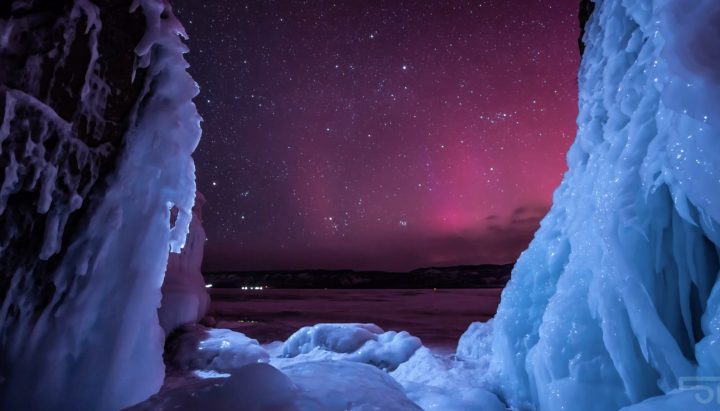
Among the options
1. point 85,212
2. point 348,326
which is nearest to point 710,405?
point 85,212

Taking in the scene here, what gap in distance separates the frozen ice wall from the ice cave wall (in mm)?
4021

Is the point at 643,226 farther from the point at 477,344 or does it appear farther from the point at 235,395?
the point at 477,344

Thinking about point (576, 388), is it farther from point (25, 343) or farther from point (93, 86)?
point (93, 86)

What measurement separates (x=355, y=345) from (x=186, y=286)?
562cm

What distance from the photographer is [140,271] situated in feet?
11.8

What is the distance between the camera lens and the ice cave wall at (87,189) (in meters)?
2.80

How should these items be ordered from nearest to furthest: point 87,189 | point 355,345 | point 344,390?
point 87,189
point 344,390
point 355,345

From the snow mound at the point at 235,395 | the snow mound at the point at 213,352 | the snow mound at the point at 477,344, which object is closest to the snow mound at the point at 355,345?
the snow mound at the point at 477,344

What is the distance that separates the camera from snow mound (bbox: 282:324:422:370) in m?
7.43

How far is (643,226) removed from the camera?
2.81 m

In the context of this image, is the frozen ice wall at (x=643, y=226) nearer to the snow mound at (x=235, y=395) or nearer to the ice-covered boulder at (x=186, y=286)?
the snow mound at (x=235, y=395)

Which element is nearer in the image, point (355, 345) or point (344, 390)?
point (344, 390)

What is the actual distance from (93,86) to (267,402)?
3.01m

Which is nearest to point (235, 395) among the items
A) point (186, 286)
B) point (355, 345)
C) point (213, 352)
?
point (213, 352)
